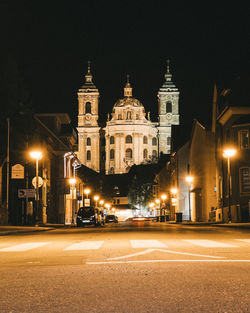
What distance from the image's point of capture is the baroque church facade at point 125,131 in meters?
171

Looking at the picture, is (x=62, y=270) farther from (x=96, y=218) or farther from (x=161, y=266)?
(x=96, y=218)

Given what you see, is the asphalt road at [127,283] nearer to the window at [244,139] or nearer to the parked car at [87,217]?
the window at [244,139]

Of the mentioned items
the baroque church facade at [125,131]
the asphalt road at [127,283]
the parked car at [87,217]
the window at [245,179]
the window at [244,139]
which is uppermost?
the baroque church facade at [125,131]

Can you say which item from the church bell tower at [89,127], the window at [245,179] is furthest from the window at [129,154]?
the window at [245,179]

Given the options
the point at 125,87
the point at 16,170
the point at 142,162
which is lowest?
the point at 16,170

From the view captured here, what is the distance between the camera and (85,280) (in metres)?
7.42

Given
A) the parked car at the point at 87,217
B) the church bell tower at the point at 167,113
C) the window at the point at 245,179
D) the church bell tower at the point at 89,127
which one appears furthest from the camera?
the church bell tower at the point at 89,127

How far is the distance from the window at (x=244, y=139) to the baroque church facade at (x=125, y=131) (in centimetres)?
12679

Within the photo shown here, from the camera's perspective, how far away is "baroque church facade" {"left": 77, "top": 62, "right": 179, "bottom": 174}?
170750 millimetres

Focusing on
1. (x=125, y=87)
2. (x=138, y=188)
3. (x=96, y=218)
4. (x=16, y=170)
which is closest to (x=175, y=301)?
(x=16, y=170)

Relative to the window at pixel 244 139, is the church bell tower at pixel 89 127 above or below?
above

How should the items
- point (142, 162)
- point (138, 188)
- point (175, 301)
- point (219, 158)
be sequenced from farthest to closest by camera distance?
point (142, 162) → point (138, 188) → point (219, 158) → point (175, 301)

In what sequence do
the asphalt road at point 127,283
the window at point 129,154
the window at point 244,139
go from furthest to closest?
the window at point 129,154 < the window at point 244,139 < the asphalt road at point 127,283

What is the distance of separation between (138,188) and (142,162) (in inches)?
1103
